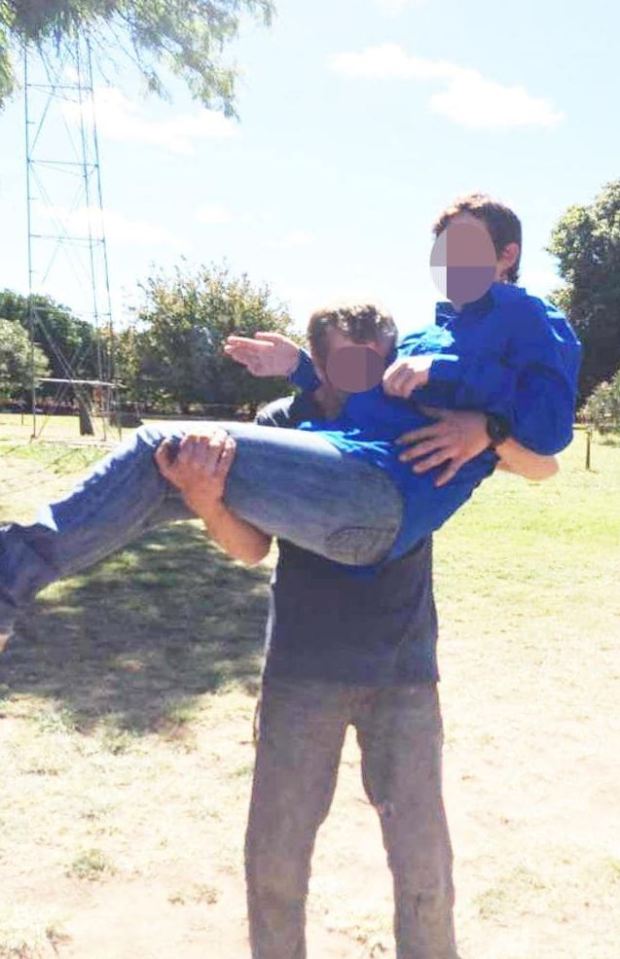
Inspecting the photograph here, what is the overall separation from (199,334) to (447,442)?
28.5 meters

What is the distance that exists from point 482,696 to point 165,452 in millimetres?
3977

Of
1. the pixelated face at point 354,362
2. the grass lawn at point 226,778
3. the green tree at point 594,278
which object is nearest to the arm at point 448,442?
the pixelated face at point 354,362

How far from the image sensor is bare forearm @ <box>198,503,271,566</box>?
2.07m

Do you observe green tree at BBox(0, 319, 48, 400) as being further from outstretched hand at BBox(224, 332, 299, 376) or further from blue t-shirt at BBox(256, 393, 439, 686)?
blue t-shirt at BBox(256, 393, 439, 686)

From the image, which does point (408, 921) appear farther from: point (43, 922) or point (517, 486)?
point (517, 486)

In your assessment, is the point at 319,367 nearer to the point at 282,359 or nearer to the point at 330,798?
the point at 282,359

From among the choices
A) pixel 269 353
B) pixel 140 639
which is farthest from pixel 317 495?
pixel 140 639

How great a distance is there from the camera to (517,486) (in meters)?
15.6

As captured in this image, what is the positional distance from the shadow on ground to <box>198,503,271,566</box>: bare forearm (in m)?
2.77

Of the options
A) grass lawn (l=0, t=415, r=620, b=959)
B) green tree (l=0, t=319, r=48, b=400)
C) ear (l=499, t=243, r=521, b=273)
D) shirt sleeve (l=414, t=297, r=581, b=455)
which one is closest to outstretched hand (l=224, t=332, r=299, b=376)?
shirt sleeve (l=414, t=297, r=581, b=455)

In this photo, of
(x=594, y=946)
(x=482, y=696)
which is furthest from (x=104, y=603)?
(x=594, y=946)

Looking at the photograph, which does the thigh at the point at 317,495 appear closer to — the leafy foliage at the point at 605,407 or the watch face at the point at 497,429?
the watch face at the point at 497,429

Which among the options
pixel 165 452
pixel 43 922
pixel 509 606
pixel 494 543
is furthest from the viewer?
pixel 494 543

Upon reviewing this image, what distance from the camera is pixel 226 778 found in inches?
167
